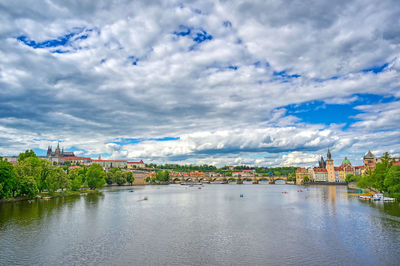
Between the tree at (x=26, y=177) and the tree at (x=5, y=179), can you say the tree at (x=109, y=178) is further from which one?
the tree at (x=5, y=179)

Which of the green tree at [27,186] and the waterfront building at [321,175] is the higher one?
the green tree at [27,186]

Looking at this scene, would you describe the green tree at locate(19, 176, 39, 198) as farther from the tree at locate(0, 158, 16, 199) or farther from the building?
the building

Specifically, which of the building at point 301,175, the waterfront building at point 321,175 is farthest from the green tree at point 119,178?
the waterfront building at point 321,175

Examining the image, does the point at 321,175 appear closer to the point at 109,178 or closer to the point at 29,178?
the point at 109,178

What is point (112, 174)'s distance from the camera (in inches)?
5723

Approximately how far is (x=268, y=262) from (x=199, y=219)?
20928 millimetres

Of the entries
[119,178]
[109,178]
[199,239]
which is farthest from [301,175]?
[199,239]

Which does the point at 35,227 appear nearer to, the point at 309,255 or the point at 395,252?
the point at 309,255

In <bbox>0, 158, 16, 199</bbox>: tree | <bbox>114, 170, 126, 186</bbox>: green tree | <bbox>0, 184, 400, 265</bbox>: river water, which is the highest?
<bbox>0, 158, 16, 199</bbox>: tree

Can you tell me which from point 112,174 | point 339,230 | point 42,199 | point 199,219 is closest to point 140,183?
point 112,174

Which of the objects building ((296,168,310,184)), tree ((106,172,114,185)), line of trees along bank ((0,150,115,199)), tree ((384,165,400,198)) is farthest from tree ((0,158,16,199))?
building ((296,168,310,184))

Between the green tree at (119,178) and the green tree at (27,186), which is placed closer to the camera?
the green tree at (27,186)

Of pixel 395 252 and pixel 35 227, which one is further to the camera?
pixel 35 227

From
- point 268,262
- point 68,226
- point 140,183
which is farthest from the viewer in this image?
point 140,183
